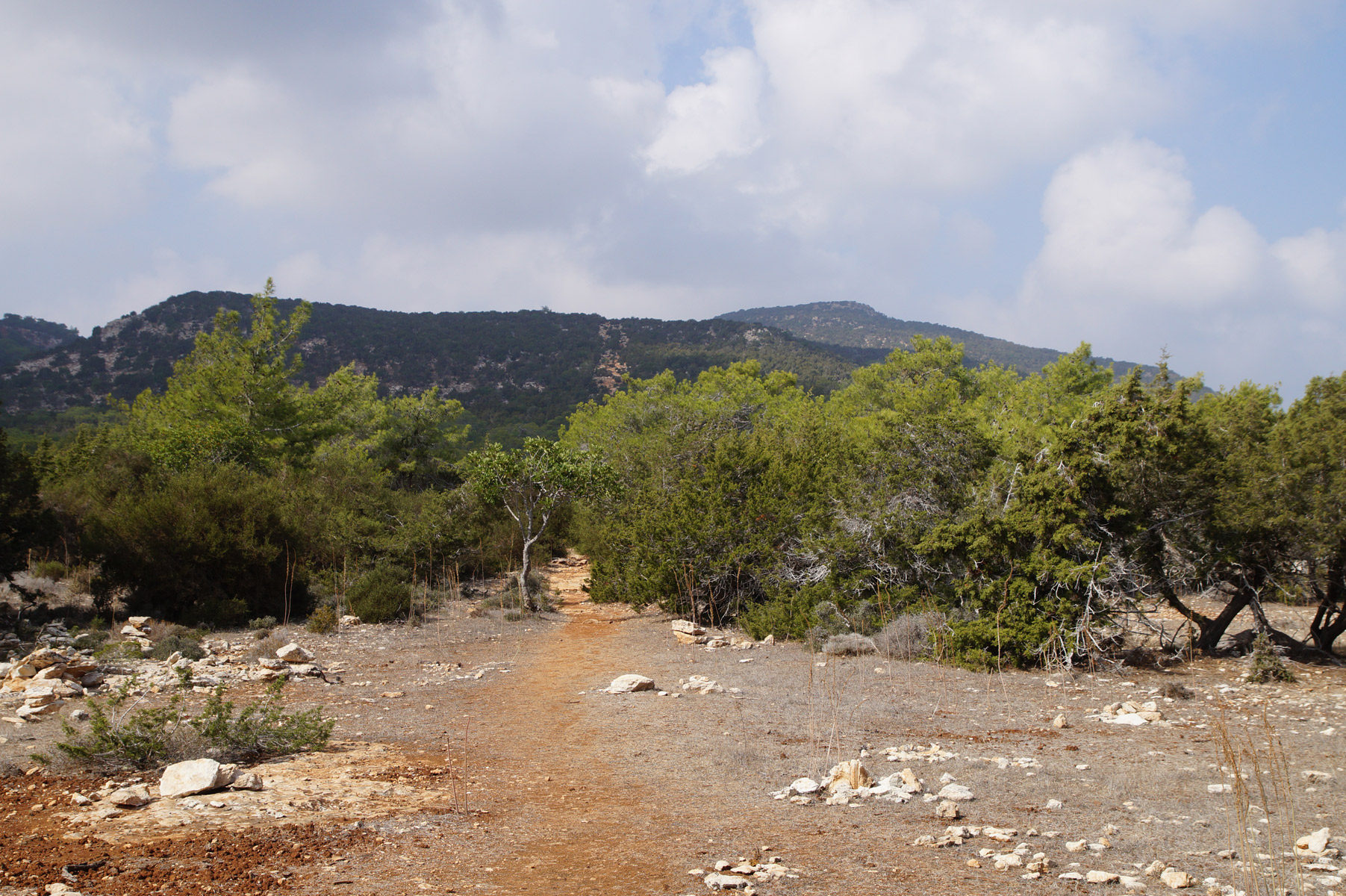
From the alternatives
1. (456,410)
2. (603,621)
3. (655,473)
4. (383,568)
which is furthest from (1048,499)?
(456,410)

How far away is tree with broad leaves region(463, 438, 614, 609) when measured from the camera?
59.8ft

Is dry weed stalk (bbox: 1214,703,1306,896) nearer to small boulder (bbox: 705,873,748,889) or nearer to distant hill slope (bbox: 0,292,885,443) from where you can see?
small boulder (bbox: 705,873,748,889)

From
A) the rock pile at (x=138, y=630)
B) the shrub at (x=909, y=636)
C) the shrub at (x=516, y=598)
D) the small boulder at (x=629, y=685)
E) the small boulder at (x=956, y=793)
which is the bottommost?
the shrub at (x=516, y=598)

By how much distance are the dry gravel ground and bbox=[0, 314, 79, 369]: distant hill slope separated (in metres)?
111

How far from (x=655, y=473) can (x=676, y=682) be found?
10.6 m

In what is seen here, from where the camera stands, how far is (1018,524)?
11.0m

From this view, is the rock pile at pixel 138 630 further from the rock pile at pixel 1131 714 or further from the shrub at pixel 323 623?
the rock pile at pixel 1131 714

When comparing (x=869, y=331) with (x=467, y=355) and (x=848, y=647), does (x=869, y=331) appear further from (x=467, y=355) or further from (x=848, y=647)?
(x=848, y=647)

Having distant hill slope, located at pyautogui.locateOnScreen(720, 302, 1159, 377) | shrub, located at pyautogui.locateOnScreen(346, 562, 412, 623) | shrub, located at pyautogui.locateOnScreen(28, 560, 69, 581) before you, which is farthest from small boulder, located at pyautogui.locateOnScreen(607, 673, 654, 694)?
distant hill slope, located at pyautogui.locateOnScreen(720, 302, 1159, 377)

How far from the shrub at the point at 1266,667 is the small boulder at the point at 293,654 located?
13294mm

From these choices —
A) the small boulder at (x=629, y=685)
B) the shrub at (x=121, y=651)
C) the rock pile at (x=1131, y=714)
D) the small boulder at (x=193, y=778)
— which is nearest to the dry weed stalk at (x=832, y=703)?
the small boulder at (x=629, y=685)

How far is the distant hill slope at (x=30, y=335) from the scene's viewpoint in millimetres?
96312

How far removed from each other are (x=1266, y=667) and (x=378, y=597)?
15206 millimetres

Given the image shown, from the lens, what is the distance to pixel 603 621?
17.9 metres
